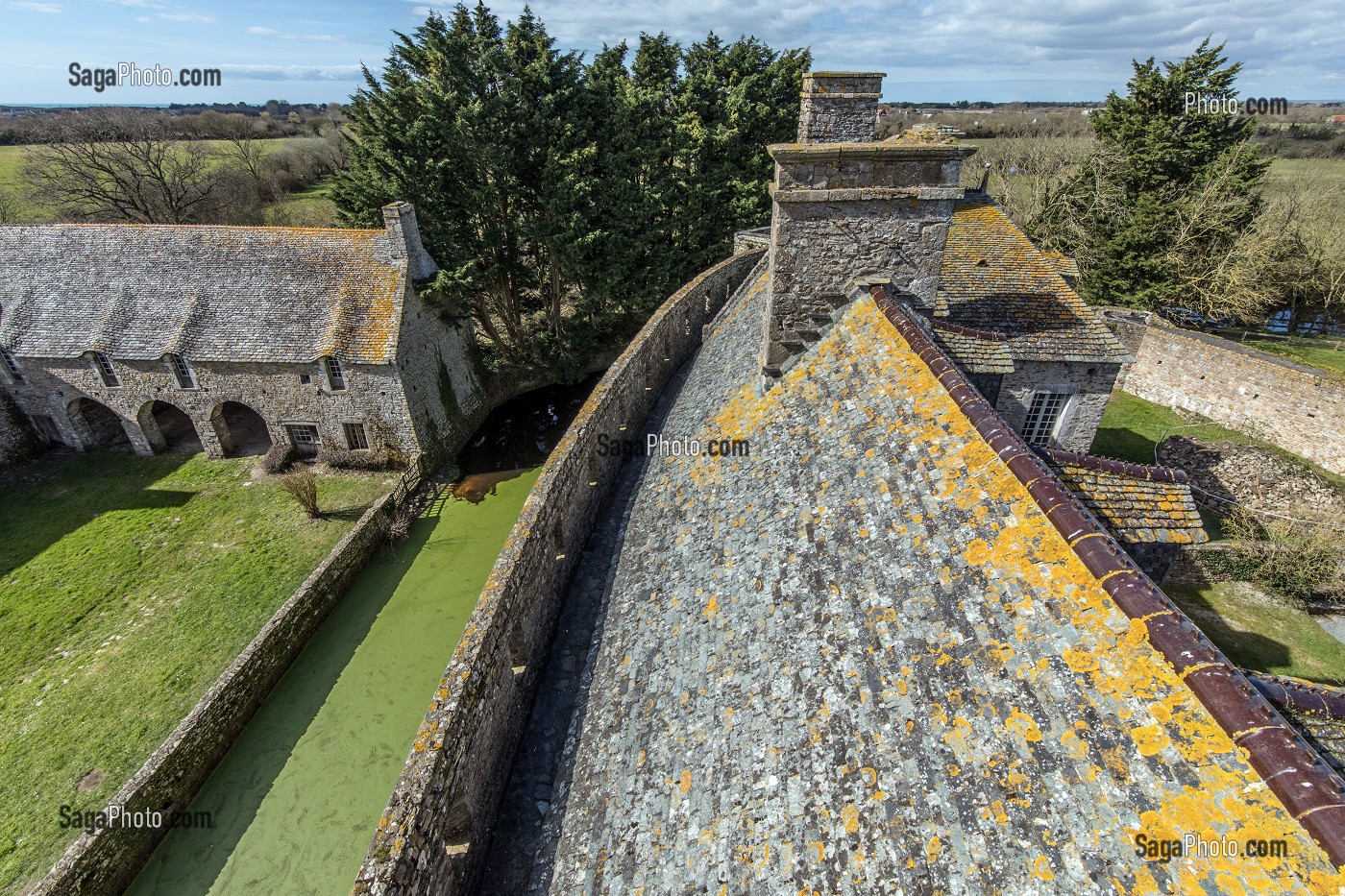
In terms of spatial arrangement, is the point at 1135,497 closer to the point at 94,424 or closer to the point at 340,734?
the point at 340,734

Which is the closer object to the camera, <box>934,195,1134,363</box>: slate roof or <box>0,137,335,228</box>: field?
<box>934,195,1134,363</box>: slate roof

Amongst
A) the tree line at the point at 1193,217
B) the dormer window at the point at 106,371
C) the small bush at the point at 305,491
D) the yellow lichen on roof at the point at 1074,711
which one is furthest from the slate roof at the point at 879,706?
the tree line at the point at 1193,217

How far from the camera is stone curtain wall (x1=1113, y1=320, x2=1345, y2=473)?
19125 mm

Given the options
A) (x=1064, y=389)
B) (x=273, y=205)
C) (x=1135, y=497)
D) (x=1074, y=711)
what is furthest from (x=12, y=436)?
(x=1064, y=389)

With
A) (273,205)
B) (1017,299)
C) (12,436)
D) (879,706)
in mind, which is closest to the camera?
(879,706)

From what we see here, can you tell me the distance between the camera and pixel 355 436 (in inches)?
904

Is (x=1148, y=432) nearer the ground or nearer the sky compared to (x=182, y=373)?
nearer the ground

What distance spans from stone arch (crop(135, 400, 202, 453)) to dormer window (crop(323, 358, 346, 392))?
21.2ft

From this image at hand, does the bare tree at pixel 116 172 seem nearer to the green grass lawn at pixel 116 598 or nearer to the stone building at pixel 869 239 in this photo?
the green grass lawn at pixel 116 598

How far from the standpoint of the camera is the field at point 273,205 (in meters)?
35.7

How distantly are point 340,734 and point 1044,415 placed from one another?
59.7 feet

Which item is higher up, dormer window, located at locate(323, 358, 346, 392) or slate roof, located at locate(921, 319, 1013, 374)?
slate roof, located at locate(921, 319, 1013, 374)

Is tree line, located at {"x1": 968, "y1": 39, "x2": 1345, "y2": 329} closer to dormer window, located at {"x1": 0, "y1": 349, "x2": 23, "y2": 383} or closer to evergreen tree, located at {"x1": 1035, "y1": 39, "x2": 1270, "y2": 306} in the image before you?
evergreen tree, located at {"x1": 1035, "y1": 39, "x2": 1270, "y2": 306}

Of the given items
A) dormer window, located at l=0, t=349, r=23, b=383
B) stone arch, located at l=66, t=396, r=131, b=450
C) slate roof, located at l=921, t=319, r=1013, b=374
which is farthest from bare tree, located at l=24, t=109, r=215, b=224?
slate roof, located at l=921, t=319, r=1013, b=374
